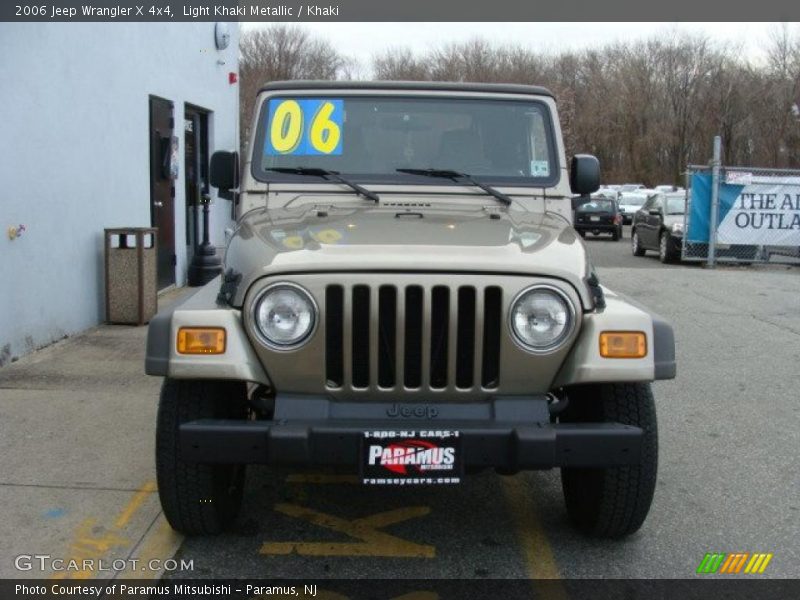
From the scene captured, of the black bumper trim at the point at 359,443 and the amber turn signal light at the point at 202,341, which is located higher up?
the amber turn signal light at the point at 202,341

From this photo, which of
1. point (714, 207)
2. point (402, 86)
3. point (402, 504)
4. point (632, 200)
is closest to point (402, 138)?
point (402, 86)

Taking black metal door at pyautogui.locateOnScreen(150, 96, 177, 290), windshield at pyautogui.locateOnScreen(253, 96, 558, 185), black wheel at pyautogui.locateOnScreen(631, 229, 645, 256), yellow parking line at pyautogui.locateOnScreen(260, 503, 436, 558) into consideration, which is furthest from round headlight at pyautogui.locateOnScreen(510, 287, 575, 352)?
black wheel at pyautogui.locateOnScreen(631, 229, 645, 256)

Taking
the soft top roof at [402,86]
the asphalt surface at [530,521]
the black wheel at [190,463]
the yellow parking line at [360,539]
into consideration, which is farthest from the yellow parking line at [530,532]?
the soft top roof at [402,86]

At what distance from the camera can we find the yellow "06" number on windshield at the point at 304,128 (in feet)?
15.4

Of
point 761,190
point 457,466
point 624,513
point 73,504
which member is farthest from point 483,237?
point 761,190

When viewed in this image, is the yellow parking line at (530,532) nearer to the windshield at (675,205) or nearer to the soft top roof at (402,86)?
the soft top roof at (402,86)

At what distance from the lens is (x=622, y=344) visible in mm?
3307

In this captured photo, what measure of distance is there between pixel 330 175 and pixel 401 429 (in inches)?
72.4

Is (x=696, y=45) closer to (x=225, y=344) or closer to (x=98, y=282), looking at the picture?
(x=98, y=282)

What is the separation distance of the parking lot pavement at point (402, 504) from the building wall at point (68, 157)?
89cm

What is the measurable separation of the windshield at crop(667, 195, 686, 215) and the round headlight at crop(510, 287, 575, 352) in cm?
1552

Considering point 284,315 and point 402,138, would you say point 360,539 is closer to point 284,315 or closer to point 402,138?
point 284,315

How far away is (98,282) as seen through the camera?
853 centimetres

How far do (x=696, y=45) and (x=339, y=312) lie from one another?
57.4 m
